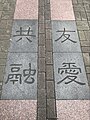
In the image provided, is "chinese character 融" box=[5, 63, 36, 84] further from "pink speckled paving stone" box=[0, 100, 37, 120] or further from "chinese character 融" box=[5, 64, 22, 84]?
"pink speckled paving stone" box=[0, 100, 37, 120]

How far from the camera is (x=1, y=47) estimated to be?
467 centimetres

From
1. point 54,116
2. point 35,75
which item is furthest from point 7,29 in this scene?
point 54,116

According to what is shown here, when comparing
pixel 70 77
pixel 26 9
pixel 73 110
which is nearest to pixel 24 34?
pixel 26 9

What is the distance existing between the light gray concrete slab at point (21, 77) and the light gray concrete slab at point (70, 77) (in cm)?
44

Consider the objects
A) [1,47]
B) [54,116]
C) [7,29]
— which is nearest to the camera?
[54,116]

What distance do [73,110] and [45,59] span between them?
1292 mm

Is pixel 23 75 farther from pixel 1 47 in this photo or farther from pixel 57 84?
pixel 1 47

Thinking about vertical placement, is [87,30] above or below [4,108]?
above

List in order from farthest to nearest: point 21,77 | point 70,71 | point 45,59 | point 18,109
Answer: point 45,59, point 70,71, point 21,77, point 18,109

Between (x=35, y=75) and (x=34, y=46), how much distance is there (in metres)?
0.86

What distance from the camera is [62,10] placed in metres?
5.86

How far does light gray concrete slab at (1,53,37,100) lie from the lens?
3.83m

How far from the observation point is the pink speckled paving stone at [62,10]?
221 inches

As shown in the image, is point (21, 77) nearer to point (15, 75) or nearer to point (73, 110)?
point (15, 75)
